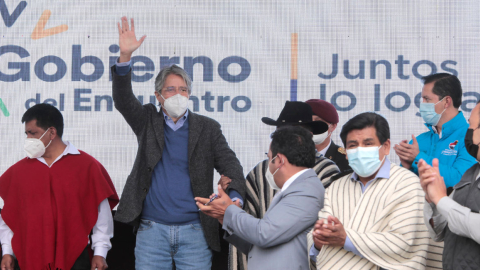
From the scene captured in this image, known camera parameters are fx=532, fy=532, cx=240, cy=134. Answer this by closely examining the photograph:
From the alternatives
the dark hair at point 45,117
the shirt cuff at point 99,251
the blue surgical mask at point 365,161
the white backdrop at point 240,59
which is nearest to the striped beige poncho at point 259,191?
the blue surgical mask at point 365,161

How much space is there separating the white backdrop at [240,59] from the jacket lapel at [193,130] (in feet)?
3.04

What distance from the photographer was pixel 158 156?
3.05 m

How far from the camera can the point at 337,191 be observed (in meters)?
2.60

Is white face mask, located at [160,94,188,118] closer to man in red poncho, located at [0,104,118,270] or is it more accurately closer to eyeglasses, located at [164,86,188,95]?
eyeglasses, located at [164,86,188,95]

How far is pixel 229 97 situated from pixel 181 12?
767 mm

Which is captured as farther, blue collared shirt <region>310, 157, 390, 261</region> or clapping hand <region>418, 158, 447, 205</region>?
blue collared shirt <region>310, 157, 390, 261</region>

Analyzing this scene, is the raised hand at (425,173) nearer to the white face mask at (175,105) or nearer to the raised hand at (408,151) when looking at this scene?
the raised hand at (408,151)

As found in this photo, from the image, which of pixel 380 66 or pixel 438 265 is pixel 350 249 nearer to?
pixel 438 265

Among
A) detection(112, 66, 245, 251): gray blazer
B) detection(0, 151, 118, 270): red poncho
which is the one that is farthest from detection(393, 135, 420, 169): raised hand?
detection(0, 151, 118, 270): red poncho

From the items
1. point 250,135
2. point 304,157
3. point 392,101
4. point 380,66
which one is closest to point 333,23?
point 380,66

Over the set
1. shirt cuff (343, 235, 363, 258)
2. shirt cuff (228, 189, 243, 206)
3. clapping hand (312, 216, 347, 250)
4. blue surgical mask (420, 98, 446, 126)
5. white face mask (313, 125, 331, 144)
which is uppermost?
blue surgical mask (420, 98, 446, 126)

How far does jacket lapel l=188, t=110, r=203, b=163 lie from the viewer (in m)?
3.07

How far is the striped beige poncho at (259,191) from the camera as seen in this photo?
301 centimetres

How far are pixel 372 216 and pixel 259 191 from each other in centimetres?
78
